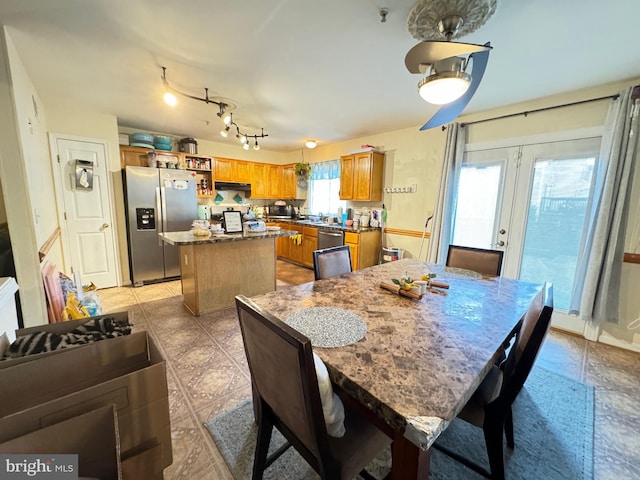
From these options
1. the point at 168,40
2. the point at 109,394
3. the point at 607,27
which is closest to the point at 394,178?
the point at 607,27

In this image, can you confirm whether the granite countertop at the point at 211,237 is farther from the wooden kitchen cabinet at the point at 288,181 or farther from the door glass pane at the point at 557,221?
the door glass pane at the point at 557,221

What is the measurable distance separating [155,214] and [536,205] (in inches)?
200

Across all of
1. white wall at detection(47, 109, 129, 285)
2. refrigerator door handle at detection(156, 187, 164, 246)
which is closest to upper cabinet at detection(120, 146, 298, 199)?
white wall at detection(47, 109, 129, 285)

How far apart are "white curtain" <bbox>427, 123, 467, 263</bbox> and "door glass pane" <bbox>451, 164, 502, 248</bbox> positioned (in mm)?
139

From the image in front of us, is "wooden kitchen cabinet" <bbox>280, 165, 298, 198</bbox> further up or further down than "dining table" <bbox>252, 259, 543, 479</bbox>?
further up

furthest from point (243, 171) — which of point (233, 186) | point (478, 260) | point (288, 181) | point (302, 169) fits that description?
point (478, 260)

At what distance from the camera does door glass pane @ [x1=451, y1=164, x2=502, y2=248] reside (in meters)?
3.22

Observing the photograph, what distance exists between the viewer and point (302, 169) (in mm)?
5691

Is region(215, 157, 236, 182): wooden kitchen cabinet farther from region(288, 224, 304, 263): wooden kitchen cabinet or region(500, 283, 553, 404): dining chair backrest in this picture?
region(500, 283, 553, 404): dining chair backrest

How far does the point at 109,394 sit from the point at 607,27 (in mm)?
3271

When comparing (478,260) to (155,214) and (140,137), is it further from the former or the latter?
(140,137)

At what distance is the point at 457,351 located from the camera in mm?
967

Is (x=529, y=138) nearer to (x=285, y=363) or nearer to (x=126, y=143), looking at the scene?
(x=285, y=363)

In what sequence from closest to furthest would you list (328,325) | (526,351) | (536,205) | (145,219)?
1. (526,351)
2. (328,325)
3. (536,205)
4. (145,219)
